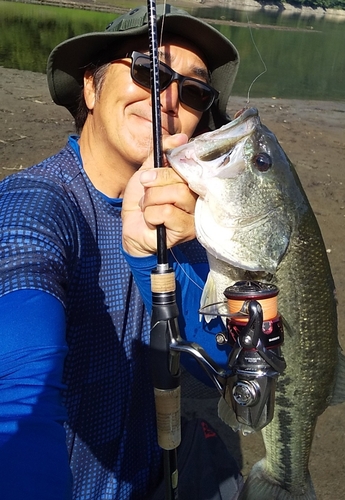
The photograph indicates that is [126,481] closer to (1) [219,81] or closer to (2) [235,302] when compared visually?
(2) [235,302]

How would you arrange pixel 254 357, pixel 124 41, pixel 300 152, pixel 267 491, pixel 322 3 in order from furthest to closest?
→ pixel 322 3
pixel 300 152
pixel 124 41
pixel 267 491
pixel 254 357

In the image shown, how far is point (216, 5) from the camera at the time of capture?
62.0 meters

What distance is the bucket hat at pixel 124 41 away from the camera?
2385 millimetres

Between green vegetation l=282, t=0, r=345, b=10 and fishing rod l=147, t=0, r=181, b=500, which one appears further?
green vegetation l=282, t=0, r=345, b=10

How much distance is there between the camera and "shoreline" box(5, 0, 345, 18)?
1571 inches

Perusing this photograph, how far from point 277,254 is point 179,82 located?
41.5 inches

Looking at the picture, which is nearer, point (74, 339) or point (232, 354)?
point (232, 354)

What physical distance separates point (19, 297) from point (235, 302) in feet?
2.42

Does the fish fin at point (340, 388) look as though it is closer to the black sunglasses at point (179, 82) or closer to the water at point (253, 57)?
the black sunglasses at point (179, 82)

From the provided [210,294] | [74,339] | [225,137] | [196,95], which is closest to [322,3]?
[196,95]

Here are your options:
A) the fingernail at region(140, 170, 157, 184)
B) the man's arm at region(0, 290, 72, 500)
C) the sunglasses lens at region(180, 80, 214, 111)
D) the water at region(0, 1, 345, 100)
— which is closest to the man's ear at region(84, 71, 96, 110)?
the sunglasses lens at region(180, 80, 214, 111)

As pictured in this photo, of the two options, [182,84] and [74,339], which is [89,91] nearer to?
[182,84]

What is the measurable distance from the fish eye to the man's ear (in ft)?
3.28

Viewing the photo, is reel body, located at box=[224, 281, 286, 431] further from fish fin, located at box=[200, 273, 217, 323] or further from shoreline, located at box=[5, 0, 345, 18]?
shoreline, located at box=[5, 0, 345, 18]
